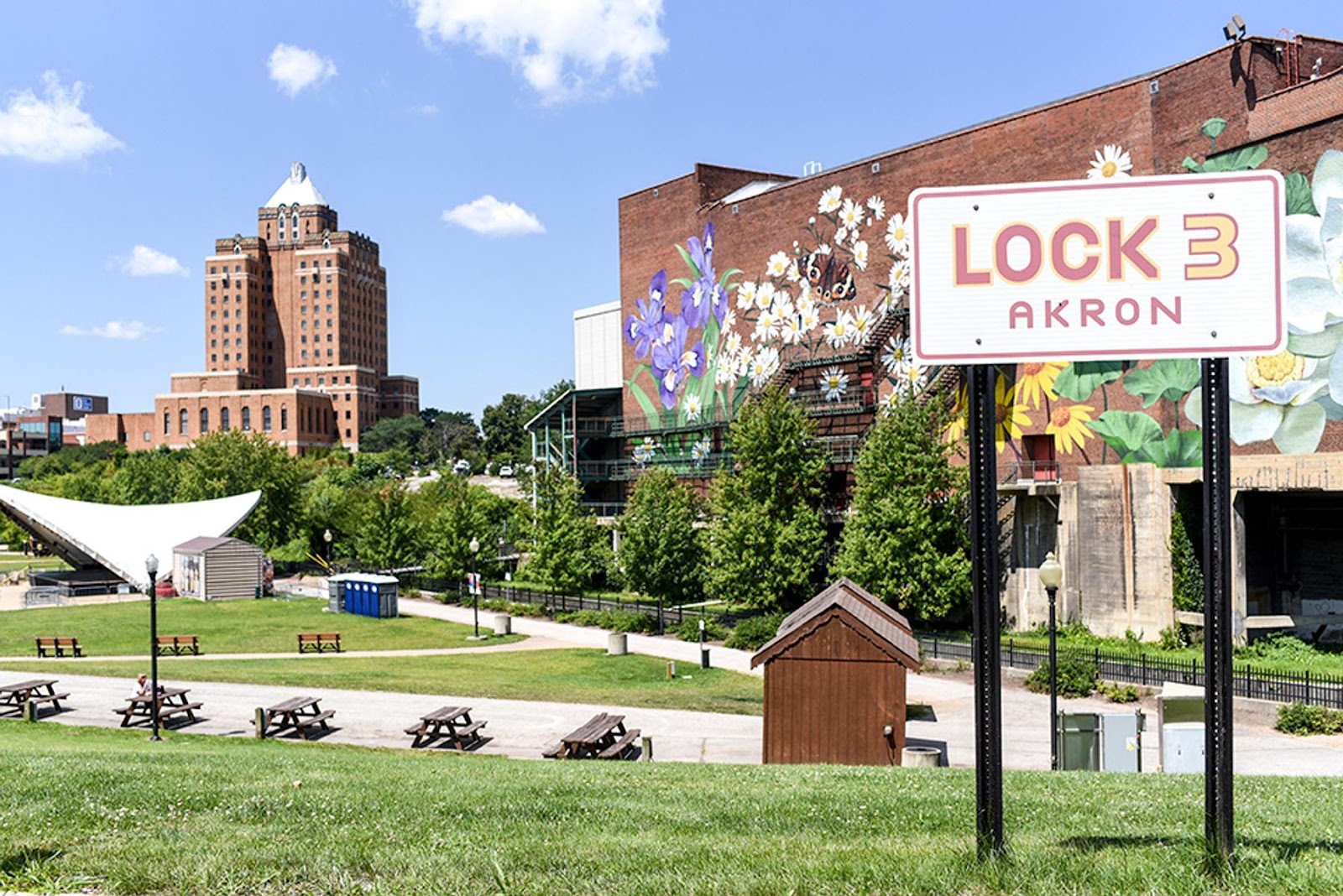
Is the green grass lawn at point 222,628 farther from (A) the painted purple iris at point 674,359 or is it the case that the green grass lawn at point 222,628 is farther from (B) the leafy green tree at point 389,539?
(A) the painted purple iris at point 674,359

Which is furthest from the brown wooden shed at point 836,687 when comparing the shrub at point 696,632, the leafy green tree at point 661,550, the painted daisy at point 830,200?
the painted daisy at point 830,200

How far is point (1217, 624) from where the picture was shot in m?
6.00

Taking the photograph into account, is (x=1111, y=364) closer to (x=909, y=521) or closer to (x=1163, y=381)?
(x=1163, y=381)

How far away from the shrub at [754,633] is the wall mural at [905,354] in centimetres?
1215

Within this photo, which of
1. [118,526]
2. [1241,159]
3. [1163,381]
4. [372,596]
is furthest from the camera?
[118,526]

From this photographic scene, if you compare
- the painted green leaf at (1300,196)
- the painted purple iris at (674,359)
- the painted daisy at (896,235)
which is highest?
the painted daisy at (896,235)

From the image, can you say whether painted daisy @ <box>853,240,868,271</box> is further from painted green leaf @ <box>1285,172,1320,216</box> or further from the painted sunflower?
painted green leaf @ <box>1285,172,1320,216</box>

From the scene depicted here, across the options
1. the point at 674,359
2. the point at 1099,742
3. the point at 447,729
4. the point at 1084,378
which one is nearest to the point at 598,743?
the point at 447,729

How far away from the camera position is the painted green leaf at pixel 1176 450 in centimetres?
3734

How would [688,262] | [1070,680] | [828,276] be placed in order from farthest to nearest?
[688,262] → [828,276] → [1070,680]

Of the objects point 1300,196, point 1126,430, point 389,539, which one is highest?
point 1300,196

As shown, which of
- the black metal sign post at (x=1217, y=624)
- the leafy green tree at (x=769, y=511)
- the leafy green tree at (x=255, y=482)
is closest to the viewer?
the black metal sign post at (x=1217, y=624)

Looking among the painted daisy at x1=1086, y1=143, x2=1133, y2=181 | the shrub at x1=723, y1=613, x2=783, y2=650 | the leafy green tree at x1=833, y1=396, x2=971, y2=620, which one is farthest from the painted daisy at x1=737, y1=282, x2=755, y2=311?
the shrub at x1=723, y1=613, x2=783, y2=650

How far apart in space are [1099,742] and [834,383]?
35.6m
